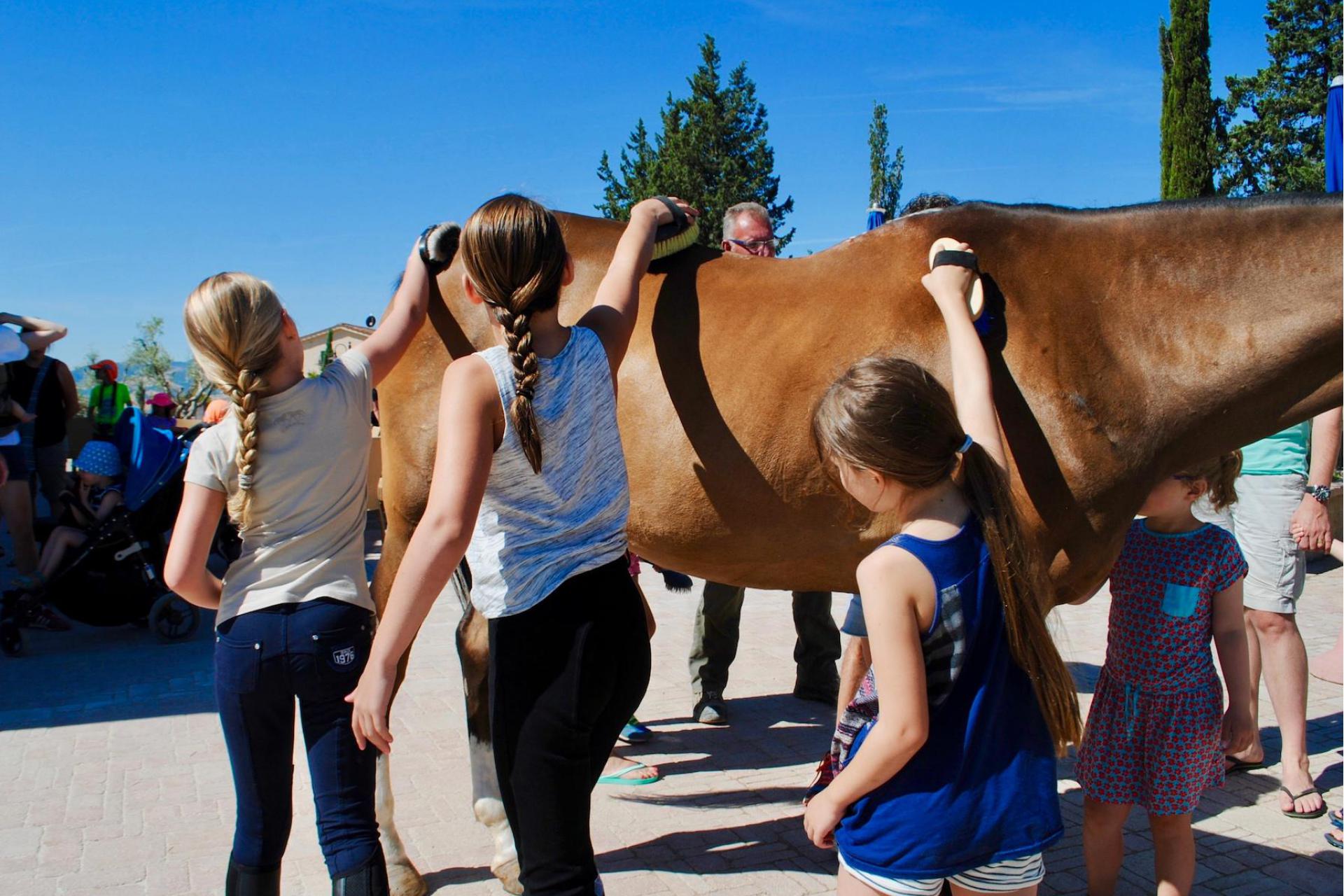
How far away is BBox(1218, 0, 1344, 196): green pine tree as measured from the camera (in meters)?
32.0

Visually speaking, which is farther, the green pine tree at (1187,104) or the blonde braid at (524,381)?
the green pine tree at (1187,104)

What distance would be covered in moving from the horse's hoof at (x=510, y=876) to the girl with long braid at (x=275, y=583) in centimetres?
99

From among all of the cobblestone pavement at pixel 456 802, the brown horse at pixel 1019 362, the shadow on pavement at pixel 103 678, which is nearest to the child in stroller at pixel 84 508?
the shadow on pavement at pixel 103 678

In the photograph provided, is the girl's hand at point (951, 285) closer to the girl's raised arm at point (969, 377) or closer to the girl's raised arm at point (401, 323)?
the girl's raised arm at point (969, 377)

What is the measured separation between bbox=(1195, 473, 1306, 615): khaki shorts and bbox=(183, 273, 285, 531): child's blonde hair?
12.0ft

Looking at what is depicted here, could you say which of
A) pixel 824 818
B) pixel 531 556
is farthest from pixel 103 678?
pixel 824 818

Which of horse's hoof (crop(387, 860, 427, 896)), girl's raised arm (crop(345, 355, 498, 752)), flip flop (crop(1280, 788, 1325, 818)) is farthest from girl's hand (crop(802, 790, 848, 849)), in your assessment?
flip flop (crop(1280, 788, 1325, 818))

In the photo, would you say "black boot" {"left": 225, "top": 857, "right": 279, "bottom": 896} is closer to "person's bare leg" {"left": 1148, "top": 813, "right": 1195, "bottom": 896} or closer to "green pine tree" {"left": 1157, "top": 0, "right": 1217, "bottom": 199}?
"person's bare leg" {"left": 1148, "top": 813, "right": 1195, "bottom": 896}

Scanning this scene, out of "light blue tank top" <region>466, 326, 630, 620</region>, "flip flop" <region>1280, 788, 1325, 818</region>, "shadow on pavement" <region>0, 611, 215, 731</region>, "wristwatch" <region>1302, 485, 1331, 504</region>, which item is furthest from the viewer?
"shadow on pavement" <region>0, 611, 215, 731</region>

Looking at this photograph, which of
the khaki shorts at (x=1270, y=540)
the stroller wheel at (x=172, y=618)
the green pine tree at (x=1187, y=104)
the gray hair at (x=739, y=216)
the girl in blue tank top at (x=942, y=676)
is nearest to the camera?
the girl in blue tank top at (x=942, y=676)

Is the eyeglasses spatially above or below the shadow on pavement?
above

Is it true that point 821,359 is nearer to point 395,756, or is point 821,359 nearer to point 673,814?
point 673,814

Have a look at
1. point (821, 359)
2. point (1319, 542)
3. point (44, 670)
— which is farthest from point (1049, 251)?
point (44, 670)

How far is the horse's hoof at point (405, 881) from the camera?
10.4 ft
